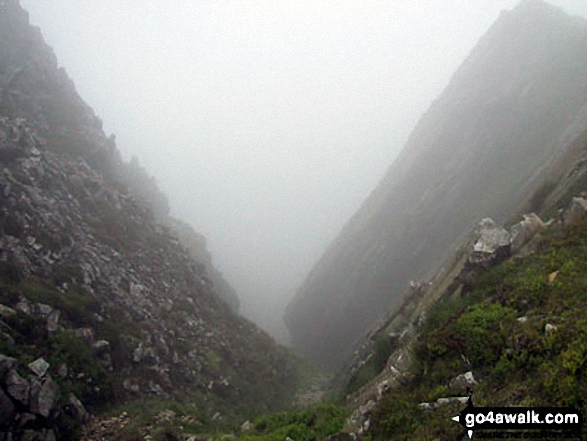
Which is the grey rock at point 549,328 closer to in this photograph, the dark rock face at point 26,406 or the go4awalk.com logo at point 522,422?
the go4awalk.com logo at point 522,422

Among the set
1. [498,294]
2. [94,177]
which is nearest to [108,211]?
[94,177]

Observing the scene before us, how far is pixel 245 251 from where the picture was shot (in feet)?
397

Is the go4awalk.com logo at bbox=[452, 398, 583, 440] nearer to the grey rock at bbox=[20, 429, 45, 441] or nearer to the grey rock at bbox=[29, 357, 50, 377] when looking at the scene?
the grey rock at bbox=[20, 429, 45, 441]

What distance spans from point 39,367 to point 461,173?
43188 millimetres

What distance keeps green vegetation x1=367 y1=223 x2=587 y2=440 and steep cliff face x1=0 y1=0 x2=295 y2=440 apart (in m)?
12.2

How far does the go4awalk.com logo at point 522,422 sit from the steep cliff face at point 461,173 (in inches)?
1088

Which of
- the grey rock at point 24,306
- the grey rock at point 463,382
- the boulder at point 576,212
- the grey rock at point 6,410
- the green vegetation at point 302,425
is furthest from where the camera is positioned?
the grey rock at point 24,306

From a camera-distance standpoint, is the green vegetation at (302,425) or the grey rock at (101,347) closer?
the green vegetation at (302,425)

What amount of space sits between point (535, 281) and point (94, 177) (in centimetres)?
3446

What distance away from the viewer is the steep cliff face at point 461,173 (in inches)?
1599

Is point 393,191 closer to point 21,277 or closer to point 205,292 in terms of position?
point 205,292

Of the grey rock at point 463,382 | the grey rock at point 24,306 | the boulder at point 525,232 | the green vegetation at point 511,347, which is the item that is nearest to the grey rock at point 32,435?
the grey rock at point 24,306

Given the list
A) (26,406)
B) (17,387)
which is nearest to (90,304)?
(17,387)

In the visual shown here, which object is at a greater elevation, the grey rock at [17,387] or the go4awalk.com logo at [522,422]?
the grey rock at [17,387]
